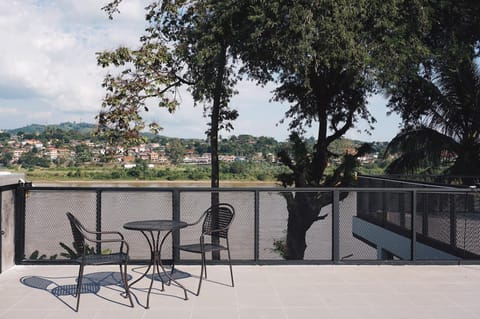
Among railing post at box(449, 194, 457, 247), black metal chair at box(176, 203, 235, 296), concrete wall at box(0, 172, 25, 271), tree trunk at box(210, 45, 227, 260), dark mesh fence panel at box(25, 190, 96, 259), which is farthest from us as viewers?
tree trunk at box(210, 45, 227, 260)

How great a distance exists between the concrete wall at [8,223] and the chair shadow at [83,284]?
1.82 ft

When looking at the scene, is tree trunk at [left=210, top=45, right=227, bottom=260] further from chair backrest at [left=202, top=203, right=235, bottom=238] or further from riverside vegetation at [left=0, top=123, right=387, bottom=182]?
chair backrest at [left=202, top=203, right=235, bottom=238]

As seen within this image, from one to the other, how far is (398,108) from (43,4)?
43.5 feet

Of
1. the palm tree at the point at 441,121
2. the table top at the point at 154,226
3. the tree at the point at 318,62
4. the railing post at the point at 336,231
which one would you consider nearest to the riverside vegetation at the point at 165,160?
the tree at the point at 318,62

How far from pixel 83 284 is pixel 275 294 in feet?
7.65

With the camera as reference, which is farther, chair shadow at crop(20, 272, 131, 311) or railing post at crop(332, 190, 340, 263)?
railing post at crop(332, 190, 340, 263)

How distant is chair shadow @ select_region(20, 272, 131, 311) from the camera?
5.88 meters

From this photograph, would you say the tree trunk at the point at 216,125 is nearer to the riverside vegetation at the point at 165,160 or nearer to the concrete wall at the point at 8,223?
the riverside vegetation at the point at 165,160

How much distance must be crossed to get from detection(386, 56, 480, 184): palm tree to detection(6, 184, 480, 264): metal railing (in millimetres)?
7147

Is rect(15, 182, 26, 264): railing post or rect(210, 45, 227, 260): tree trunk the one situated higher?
rect(210, 45, 227, 260): tree trunk

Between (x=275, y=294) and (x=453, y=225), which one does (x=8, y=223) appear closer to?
(x=275, y=294)

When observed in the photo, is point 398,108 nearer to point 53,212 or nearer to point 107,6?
point 107,6

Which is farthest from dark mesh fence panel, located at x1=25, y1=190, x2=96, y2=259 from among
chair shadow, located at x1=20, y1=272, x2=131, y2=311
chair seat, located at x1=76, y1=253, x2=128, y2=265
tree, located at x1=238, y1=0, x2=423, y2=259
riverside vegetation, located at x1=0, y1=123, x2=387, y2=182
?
riverside vegetation, located at x1=0, y1=123, x2=387, y2=182

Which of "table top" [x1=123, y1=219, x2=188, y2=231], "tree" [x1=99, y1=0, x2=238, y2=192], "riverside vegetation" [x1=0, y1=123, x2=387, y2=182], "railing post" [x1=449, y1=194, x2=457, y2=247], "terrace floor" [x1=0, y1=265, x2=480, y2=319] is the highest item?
"tree" [x1=99, y1=0, x2=238, y2=192]
